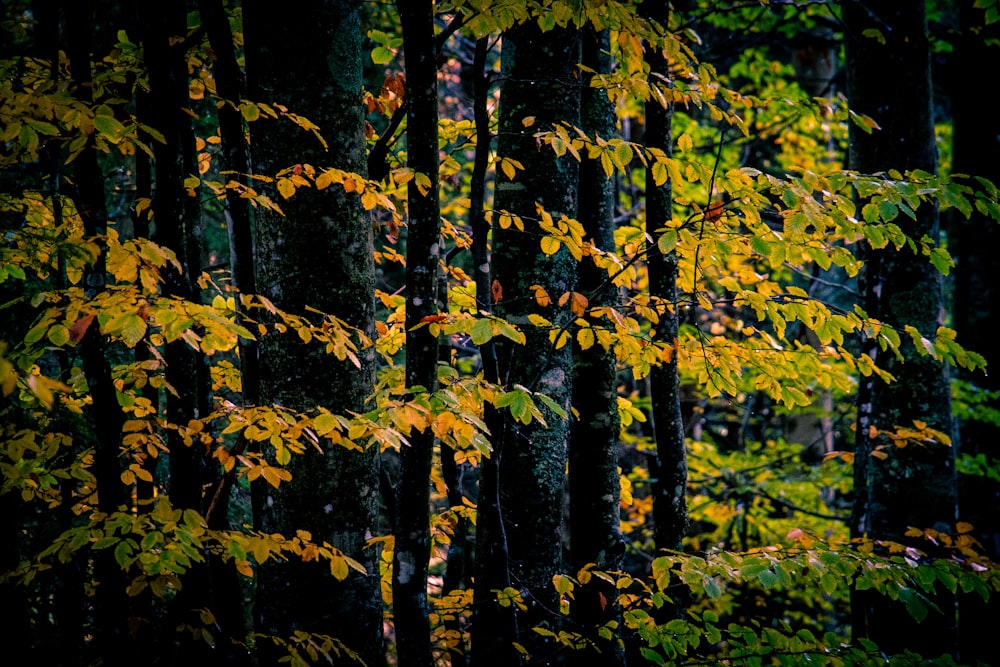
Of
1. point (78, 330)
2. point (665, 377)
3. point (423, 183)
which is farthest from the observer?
point (665, 377)

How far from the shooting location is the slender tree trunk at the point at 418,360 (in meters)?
2.42

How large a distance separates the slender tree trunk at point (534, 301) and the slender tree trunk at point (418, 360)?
1.02 m

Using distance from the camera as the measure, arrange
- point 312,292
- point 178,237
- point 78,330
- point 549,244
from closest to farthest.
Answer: point 78,330, point 178,237, point 549,244, point 312,292

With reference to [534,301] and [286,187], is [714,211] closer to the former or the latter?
[534,301]

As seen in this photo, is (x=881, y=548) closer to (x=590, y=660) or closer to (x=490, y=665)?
(x=590, y=660)

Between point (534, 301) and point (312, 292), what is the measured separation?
1.28 metres

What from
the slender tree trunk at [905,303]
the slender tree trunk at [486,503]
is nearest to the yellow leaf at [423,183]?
the slender tree trunk at [486,503]

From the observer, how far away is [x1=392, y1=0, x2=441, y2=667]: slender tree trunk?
2.42 meters

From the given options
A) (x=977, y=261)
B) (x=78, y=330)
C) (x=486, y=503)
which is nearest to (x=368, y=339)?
(x=486, y=503)

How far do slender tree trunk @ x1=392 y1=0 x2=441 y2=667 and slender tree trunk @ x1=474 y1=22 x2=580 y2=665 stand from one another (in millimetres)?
1018

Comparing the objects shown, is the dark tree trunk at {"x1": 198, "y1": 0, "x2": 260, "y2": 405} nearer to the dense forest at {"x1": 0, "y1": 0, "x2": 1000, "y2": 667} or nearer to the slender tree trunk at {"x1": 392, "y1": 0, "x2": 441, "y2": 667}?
the dense forest at {"x1": 0, "y1": 0, "x2": 1000, "y2": 667}

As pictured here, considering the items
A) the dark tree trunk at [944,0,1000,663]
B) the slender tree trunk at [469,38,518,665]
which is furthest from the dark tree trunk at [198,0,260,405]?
the dark tree trunk at [944,0,1000,663]

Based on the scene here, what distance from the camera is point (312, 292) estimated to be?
300 centimetres

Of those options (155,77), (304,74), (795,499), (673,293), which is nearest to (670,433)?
(673,293)
